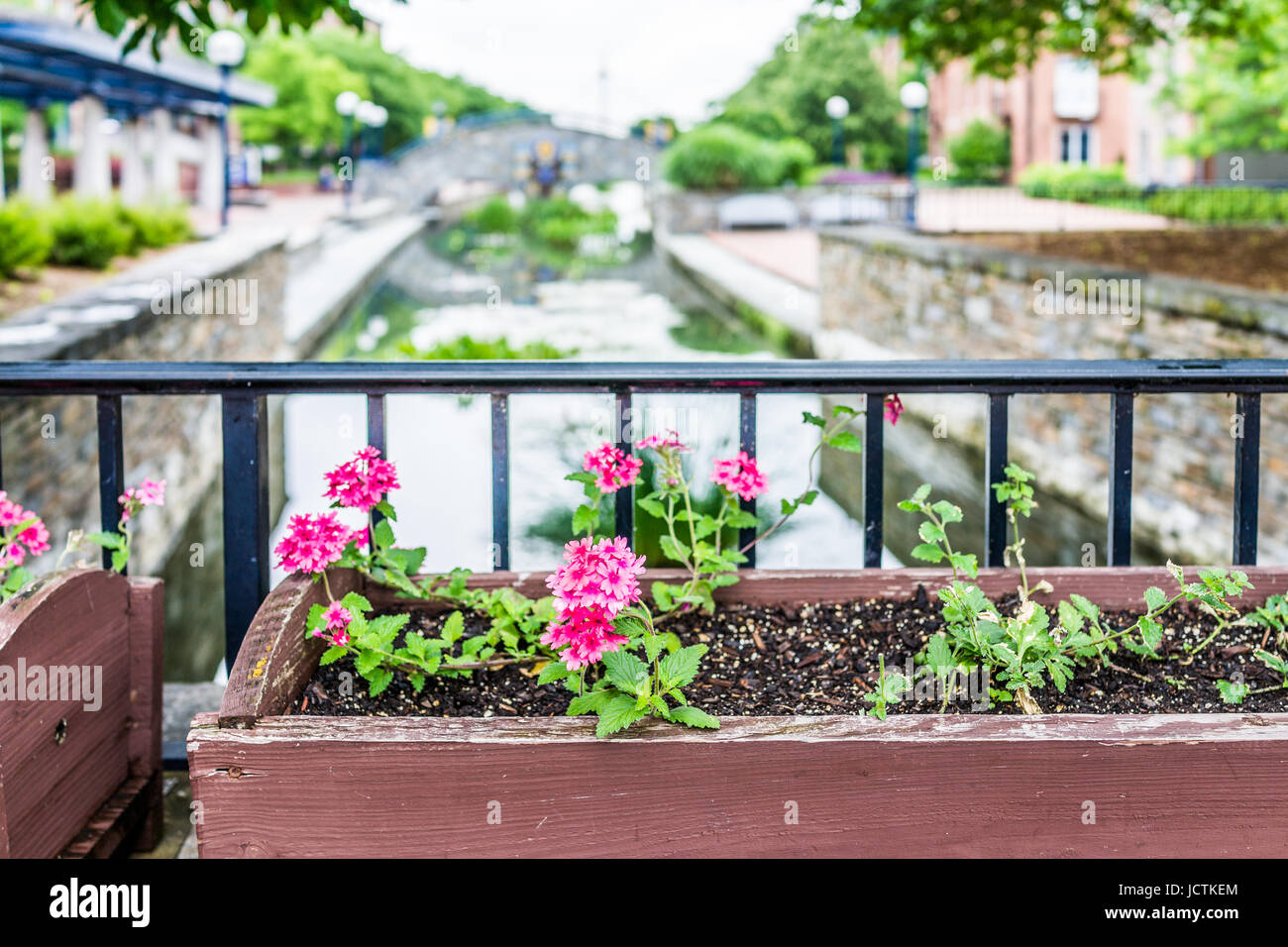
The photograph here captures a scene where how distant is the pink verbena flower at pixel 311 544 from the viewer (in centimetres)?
194

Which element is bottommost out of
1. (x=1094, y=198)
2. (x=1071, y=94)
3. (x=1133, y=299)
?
(x=1133, y=299)

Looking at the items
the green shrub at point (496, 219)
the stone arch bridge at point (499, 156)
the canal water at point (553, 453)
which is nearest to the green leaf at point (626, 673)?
the canal water at point (553, 453)

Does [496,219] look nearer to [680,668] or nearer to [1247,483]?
[1247,483]

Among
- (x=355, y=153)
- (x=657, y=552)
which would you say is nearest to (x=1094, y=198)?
(x=657, y=552)

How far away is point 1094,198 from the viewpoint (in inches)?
974

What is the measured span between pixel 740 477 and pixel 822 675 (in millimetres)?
357

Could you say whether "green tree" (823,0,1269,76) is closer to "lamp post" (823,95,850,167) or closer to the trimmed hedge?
the trimmed hedge

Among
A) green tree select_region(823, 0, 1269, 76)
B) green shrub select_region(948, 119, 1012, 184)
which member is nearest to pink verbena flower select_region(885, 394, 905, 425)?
green tree select_region(823, 0, 1269, 76)

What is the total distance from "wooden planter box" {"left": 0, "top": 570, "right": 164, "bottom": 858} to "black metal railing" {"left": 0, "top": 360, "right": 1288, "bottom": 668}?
167mm

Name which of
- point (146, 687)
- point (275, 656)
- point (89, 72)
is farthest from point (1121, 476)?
point (89, 72)

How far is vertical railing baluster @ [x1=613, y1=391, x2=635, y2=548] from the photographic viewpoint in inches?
89.6

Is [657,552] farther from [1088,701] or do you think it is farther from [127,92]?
[127,92]

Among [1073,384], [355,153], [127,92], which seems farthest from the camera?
[355,153]

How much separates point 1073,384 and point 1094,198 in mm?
24337
